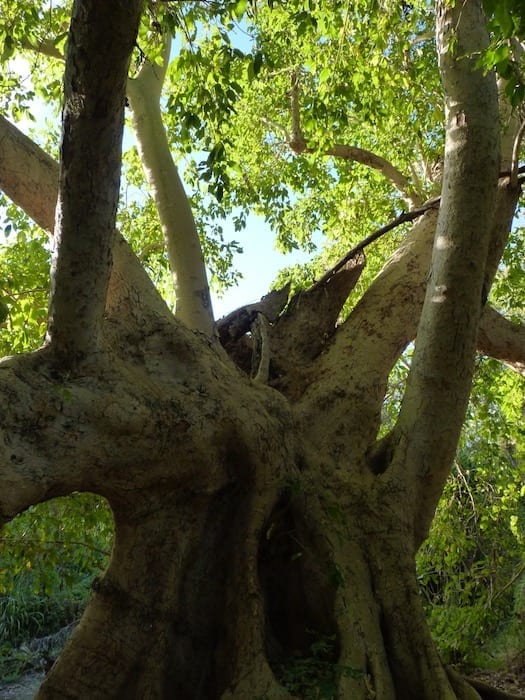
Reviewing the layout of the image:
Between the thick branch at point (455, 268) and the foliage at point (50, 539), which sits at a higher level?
the thick branch at point (455, 268)

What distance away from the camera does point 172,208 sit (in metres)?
5.39

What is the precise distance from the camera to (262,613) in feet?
10.7

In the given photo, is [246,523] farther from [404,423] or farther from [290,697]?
[404,423]

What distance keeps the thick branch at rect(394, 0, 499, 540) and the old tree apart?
0.04 ft

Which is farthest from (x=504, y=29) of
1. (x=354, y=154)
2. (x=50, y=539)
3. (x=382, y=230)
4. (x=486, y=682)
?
(x=486, y=682)

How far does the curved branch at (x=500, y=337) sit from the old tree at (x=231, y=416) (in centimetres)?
106

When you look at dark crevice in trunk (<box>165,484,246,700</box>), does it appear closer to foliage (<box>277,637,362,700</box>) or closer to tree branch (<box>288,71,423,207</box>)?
foliage (<box>277,637,362,700</box>)

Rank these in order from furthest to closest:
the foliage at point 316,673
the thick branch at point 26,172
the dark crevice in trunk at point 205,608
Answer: the thick branch at point 26,172, the dark crevice in trunk at point 205,608, the foliage at point 316,673

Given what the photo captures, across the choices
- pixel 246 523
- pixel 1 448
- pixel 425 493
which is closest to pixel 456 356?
pixel 425 493

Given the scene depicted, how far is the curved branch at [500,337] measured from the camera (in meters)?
5.85

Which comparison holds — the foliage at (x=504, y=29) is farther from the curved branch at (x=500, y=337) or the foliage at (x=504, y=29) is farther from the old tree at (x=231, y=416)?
the curved branch at (x=500, y=337)

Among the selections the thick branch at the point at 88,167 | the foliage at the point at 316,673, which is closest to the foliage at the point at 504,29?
the thick branch at the point at 88,167

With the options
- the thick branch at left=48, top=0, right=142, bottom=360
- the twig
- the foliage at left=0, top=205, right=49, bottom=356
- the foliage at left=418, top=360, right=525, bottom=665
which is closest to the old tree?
the thick branch at left=48, top=0, right=142, bottom=360

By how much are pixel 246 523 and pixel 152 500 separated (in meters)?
0.49
